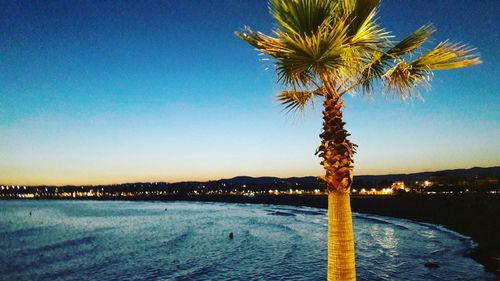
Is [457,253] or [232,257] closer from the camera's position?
[457,253]

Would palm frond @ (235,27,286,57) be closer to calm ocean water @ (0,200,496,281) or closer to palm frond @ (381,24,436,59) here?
palm frond @ (381,24,436,59)

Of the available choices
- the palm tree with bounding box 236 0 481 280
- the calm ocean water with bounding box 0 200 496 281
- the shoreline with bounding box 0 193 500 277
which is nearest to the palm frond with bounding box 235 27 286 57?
the palm tree with bounding box 236 0 481 280

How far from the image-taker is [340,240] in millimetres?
4922

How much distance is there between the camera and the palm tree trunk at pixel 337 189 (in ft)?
16.1

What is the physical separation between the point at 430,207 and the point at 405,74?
6730 cm

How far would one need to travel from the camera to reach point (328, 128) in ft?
17.3

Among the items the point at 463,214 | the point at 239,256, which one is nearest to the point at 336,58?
the point at 239,256

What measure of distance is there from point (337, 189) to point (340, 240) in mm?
716

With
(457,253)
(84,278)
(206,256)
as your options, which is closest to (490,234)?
(457,253)

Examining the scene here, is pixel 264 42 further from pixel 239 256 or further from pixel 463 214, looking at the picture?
pixel 463 214

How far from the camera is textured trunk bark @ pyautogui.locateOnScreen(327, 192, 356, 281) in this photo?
488 centimetres

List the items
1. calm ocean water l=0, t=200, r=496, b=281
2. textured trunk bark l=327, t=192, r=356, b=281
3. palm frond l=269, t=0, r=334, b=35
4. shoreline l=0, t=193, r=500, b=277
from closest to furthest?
palm frond l=269, t=0, r=334, b=35 < textured trunk bark l=327, t=192, r=356, b=281 < calm ocean water l=0, t=200, r=496, b=281 < shoreline l=0, t=193, r=500, b=277

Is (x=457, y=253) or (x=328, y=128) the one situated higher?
(x=328, y=128)

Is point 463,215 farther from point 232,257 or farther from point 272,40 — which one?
point 272,40
